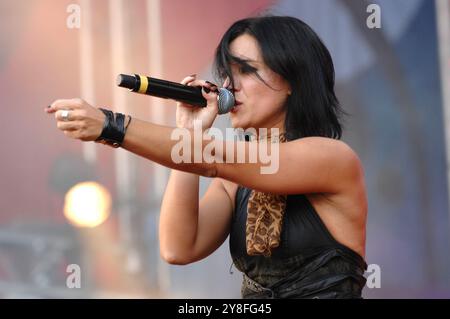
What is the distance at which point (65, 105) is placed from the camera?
156cm

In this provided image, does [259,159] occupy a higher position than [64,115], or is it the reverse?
[64,115]

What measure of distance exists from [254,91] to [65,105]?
0.63m

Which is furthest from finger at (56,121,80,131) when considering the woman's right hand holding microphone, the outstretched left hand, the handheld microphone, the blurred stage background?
the blurred stage background

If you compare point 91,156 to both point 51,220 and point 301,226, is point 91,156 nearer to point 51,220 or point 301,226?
point 51,220

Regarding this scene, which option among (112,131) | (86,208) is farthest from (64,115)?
(86,208)

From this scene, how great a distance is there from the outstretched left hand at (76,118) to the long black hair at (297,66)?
1.88 feet

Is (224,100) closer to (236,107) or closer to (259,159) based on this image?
(236,107)

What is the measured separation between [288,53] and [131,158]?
2175 millimetres

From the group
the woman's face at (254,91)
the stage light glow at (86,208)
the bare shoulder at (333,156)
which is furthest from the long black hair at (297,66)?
the stage light glow at (86,208)

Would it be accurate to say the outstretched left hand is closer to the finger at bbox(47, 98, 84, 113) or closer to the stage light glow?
the finger at bbox(47, 98, 84, 113)

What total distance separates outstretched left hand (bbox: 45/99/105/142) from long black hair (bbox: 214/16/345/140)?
0.57m

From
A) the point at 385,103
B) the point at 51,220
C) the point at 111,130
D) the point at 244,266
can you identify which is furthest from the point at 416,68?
the point at 111,130

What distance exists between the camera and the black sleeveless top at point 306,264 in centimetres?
196

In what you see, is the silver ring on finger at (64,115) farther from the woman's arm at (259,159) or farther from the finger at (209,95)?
the finger at (209,95)
